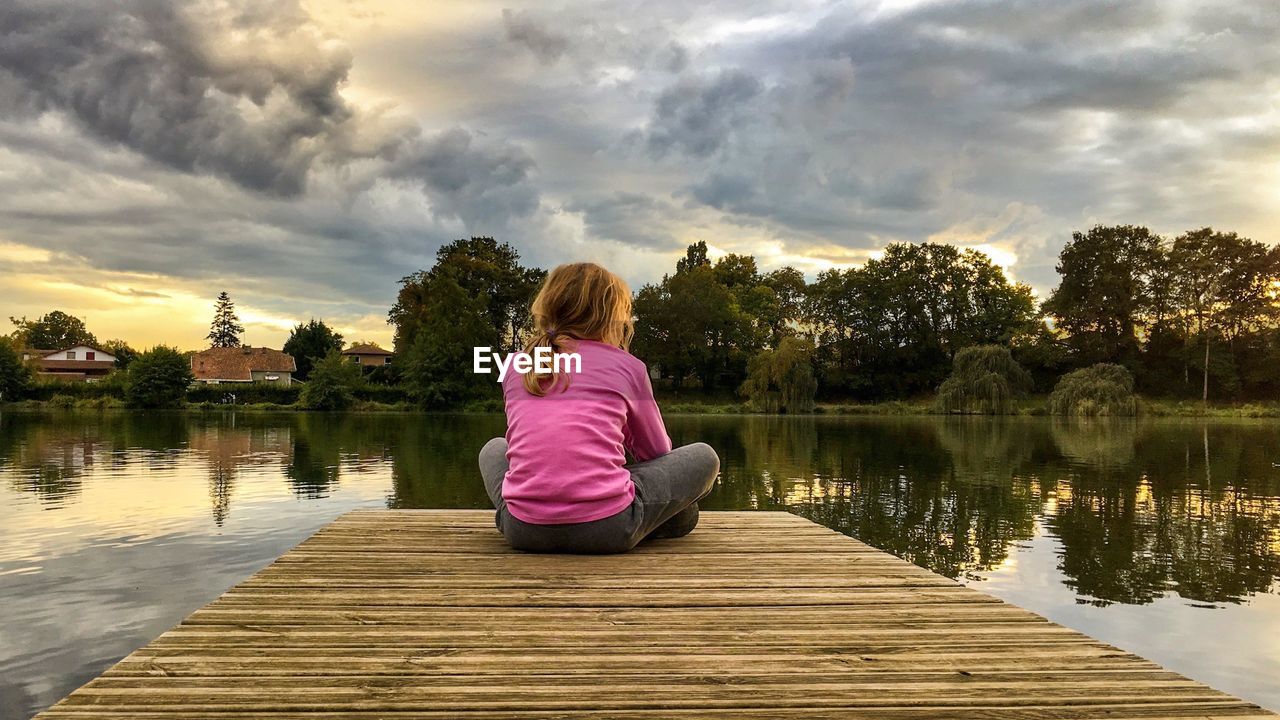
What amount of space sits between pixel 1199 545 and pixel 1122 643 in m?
3.80

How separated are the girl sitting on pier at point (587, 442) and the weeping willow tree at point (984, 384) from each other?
118 feet

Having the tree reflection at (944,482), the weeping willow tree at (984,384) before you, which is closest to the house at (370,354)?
the tree reflection at (944,482)

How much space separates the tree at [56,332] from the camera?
78000mm

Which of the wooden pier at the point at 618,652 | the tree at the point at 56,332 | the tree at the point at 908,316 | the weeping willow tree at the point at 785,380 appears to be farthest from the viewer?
the tree at the point at 56,332

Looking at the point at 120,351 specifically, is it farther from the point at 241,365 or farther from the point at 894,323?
the point at 894,323

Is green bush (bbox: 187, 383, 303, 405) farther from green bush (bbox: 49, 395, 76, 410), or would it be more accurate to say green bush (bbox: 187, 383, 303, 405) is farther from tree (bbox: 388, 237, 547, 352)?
tree (bbox: 388, 237, 547, 352)

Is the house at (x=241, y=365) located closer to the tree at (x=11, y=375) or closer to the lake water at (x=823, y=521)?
the tree at (x=11, y=375)

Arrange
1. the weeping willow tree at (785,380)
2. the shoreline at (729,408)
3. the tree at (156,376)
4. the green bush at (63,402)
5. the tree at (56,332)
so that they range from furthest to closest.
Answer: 1. the tree at (56,332)
2. the green bush at (63,402)
3. the tree at (156,376)
4. the shoreline at (729,408)
5. the weeping willow tree at (785,380)

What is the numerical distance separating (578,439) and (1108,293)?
50.5 metres

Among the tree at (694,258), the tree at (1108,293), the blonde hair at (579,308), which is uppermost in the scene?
the tree at (694,258)

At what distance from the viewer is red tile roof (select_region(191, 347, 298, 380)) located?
64062 mm

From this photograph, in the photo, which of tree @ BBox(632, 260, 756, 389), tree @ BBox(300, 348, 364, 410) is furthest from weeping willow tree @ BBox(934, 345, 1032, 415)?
tree @ BBox(300, 348, 364, 410)

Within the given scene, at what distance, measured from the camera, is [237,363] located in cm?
6481

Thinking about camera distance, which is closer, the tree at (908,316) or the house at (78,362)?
the tree at (908,316)
